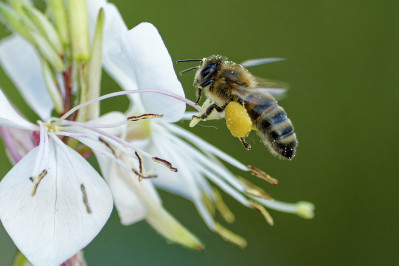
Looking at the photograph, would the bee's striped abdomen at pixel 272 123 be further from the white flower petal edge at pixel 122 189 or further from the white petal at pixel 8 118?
the white petal at pixel 8 118

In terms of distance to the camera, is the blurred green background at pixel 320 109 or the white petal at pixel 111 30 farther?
the blurred green background at pixel 320 109

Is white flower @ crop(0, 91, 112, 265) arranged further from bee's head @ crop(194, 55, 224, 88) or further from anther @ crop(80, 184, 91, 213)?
bee's head @ crop(194, 55, 224, 88)

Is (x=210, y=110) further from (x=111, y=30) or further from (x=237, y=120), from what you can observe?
(x=111, y=30)

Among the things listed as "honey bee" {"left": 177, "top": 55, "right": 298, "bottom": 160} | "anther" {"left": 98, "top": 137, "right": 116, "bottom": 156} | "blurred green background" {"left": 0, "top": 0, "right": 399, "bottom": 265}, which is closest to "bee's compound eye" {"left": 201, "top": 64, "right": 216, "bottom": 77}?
"honey bee" {"left": 177, "top": 55, "right": 298, "bottom": 160}

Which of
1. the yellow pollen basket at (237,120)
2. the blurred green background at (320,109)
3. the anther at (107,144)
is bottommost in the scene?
the blurred green background at (320,109)

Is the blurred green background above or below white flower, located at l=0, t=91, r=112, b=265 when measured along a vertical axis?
below

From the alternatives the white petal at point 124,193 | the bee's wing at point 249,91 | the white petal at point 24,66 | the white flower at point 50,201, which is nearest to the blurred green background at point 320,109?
the white petal at point 24,66

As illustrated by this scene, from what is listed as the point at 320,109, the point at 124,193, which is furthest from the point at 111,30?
the point at 320,109
